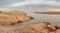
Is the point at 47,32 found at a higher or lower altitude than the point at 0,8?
lower

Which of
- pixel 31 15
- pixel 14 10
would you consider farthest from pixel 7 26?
pixel 31 15

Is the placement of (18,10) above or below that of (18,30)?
above

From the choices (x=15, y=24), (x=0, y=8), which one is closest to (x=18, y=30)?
(x=15, y=24)

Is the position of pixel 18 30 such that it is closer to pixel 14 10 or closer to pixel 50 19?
pixel 14 10

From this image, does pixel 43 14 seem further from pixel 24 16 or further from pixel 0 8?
pixel 0 8

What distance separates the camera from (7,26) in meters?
3.17

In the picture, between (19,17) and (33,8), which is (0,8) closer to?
(19,17)

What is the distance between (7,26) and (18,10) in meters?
0.44

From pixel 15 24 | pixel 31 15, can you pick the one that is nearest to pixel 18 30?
pixel 15 24

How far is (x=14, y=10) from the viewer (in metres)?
3.24

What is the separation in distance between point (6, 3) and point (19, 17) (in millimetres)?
447

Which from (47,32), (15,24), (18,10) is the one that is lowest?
(47,32)

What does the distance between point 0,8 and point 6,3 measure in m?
0.18

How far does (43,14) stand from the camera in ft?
10.5
